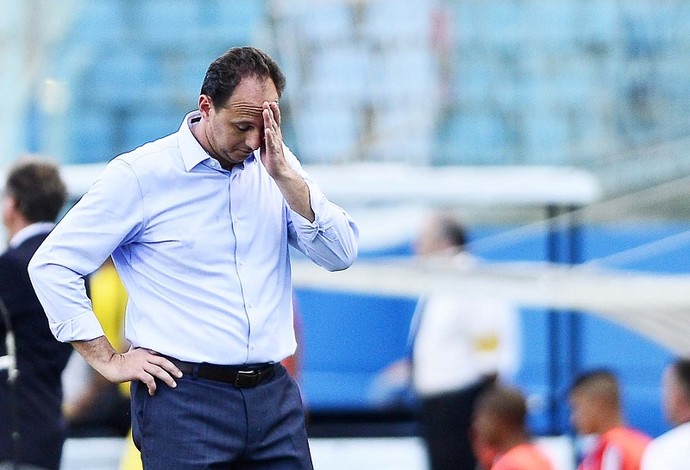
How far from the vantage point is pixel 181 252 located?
2504mm

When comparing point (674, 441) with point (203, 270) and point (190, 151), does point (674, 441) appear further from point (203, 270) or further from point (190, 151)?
point (190, 151)

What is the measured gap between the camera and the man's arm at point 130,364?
2454 mm

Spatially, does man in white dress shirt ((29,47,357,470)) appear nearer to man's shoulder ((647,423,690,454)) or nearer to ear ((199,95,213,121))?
ear ((199,95,213,121))

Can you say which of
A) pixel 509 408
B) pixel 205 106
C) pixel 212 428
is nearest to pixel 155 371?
pixel 212 428

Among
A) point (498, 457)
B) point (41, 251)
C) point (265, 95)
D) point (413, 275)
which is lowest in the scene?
point (498, 457)

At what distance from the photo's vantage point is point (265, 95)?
2.40m

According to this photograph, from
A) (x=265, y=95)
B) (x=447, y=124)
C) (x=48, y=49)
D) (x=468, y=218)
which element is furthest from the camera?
(x=447, y=124)

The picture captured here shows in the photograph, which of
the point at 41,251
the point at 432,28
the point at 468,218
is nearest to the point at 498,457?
the point at 41,251

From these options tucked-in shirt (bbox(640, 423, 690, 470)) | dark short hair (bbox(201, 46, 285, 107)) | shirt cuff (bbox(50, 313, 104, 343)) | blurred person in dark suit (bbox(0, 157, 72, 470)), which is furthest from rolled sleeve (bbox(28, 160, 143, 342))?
tucked-in shirt (bbox(640, 423, 690, 470))

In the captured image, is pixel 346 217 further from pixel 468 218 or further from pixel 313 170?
pixel 468 218

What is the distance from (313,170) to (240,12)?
3649 millimetres

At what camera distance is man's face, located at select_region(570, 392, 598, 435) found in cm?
429

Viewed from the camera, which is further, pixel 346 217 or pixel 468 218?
pixel 468 218

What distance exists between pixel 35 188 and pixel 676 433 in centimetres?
200
